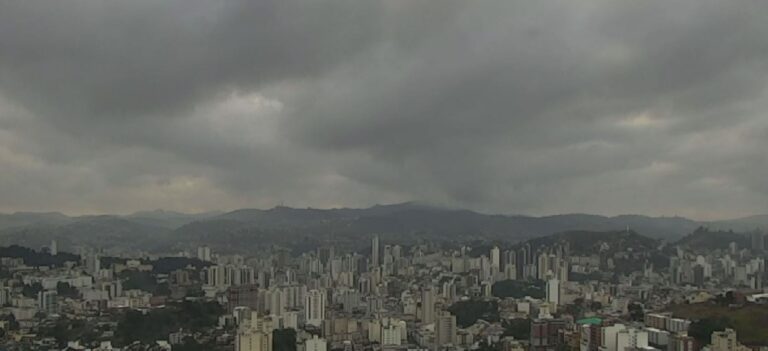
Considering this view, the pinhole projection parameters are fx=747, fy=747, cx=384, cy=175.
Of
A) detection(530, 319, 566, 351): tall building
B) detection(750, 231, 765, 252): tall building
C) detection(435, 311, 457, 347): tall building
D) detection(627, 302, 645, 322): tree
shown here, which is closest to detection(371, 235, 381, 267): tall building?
detection(435, 311, 457, 347): tall building

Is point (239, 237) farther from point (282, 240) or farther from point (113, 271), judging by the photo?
point (113, 271)

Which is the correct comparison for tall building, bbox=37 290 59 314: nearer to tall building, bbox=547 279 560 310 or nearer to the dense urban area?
the dense urban area

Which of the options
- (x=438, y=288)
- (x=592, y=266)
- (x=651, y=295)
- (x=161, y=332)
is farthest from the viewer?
(x=592, y=266)

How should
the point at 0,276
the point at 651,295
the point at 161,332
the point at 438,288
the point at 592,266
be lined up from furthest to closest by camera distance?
the point at 592,266 → the point at 438,288 → the point at 651,295 → the point at 0,276 → the point at 161,332

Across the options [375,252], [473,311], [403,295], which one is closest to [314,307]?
[403,295]

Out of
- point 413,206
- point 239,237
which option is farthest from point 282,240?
point 413,206

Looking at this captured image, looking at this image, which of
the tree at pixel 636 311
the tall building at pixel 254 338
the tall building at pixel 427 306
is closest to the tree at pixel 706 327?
the tree at pixel 636 311

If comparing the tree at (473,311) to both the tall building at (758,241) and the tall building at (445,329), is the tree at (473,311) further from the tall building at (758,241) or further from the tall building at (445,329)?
the tall building at (758,241)
